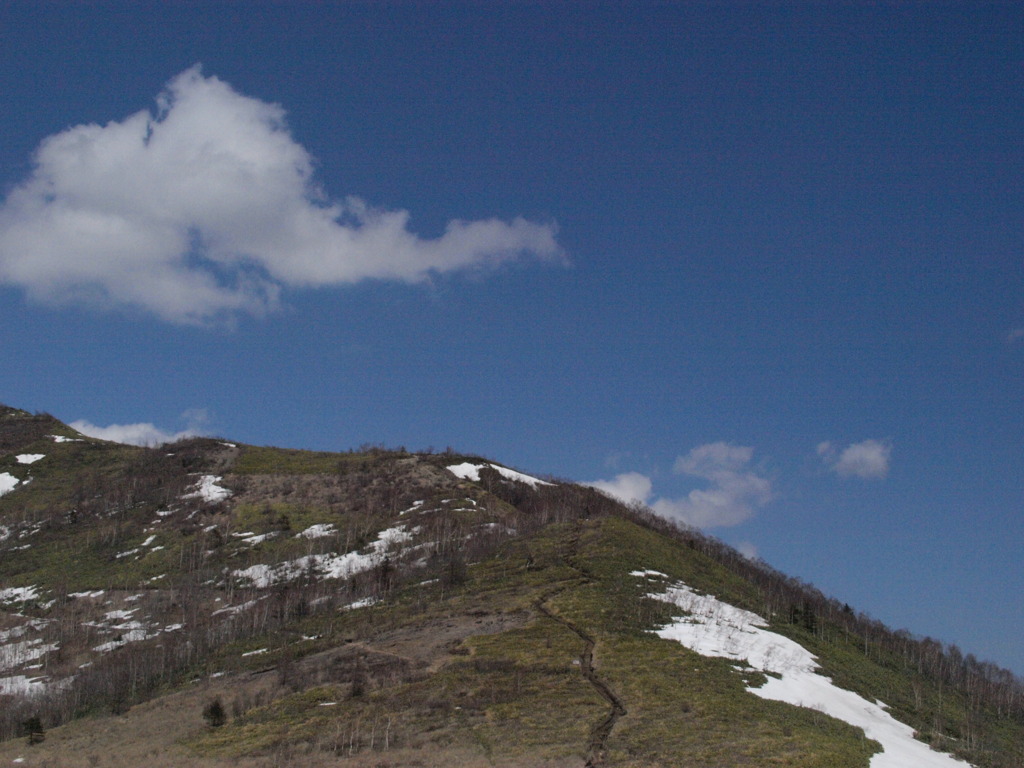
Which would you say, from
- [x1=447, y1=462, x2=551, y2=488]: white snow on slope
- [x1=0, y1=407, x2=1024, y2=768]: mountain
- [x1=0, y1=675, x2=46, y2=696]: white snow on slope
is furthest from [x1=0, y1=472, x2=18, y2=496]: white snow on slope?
[x1=447, y1=462, x2=551, y2=488]: white snow on slope

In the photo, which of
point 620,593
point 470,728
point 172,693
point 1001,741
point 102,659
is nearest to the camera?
point 470,728

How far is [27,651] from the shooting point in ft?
251

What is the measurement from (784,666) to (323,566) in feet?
164

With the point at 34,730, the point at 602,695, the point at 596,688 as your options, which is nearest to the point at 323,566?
the point at 34,730

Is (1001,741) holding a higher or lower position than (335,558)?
lower

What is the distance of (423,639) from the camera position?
59.6 meters

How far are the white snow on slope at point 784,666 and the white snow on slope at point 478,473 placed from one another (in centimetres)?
4919

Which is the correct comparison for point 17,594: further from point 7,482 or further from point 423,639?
point 423,639

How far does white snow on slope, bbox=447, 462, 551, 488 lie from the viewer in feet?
382

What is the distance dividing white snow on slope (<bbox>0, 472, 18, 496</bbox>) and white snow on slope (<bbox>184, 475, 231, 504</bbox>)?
99.6ft

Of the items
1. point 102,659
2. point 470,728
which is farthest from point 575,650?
point 102,659

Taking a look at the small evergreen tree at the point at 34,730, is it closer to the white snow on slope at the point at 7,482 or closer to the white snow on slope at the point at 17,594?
the white snow on slope at the point at 17,594

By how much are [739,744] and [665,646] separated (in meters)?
15.6

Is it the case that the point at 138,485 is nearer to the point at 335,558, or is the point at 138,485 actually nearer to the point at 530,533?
the point at 335,558
